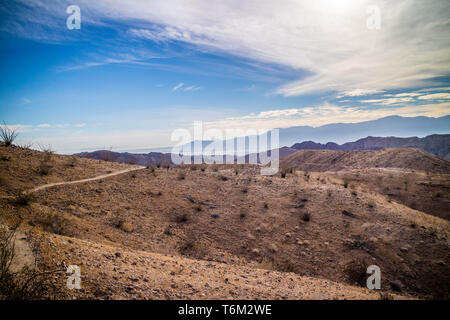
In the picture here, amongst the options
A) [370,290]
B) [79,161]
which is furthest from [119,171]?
[370,290]

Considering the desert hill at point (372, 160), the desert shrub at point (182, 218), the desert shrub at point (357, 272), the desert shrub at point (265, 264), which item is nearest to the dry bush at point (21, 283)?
the desert shrub at point (265, 264)

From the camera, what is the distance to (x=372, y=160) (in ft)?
150

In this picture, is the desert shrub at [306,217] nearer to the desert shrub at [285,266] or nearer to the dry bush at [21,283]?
the desert shrub at [285,266]

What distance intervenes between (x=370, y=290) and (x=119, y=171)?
14.5m

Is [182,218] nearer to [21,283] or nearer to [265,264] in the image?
[265,264]

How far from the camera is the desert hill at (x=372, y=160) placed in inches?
1549

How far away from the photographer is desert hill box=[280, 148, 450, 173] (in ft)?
129

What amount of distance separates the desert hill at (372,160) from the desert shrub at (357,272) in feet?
134

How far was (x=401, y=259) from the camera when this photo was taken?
845 cm

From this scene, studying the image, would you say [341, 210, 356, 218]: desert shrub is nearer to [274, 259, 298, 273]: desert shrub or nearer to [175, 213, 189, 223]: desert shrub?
[274, 259, 298, 273]: desert shrub

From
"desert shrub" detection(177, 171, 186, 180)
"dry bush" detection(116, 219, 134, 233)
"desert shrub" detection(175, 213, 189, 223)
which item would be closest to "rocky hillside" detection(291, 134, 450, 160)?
"desert shrub" detection(177, 171, 186, 180)

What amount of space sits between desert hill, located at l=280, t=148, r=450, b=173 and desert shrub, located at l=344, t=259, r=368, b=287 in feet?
134

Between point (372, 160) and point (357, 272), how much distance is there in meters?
46.6

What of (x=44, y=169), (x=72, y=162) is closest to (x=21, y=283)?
(x=44, y=169)
